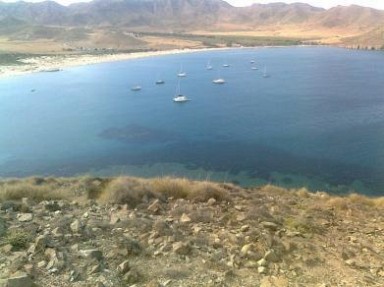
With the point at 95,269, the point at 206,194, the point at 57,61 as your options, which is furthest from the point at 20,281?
the point at 57,61

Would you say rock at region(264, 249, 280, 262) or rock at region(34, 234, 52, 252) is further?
rock at region(264, 249, 280, 262)

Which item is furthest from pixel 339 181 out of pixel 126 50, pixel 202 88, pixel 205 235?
pixel 126 50

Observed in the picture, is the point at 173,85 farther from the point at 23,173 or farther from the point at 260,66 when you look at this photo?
the point at 23,173

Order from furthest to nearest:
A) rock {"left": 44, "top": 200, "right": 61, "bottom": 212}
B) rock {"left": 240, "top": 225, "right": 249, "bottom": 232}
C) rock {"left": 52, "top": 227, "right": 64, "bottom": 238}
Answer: rock {"left": 44, "top": 200, "right": 61, "bottom": 212}, rock {"left": 240, "top": 225, "right": 249, "bottom": 232}, rock {"left": 52, "top": 227, "right": 64, "bottom": 238}

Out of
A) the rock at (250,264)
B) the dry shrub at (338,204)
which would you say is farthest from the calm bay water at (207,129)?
the rock at (250,264)

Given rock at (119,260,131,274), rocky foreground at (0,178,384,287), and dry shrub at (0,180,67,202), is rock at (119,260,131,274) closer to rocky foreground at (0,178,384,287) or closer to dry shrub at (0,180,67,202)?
rocky foreground at (0,178,384,287)

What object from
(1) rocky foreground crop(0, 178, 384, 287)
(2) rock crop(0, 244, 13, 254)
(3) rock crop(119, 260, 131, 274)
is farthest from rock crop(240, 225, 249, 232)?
(2) rock crop(0, 244, 13, 254)
